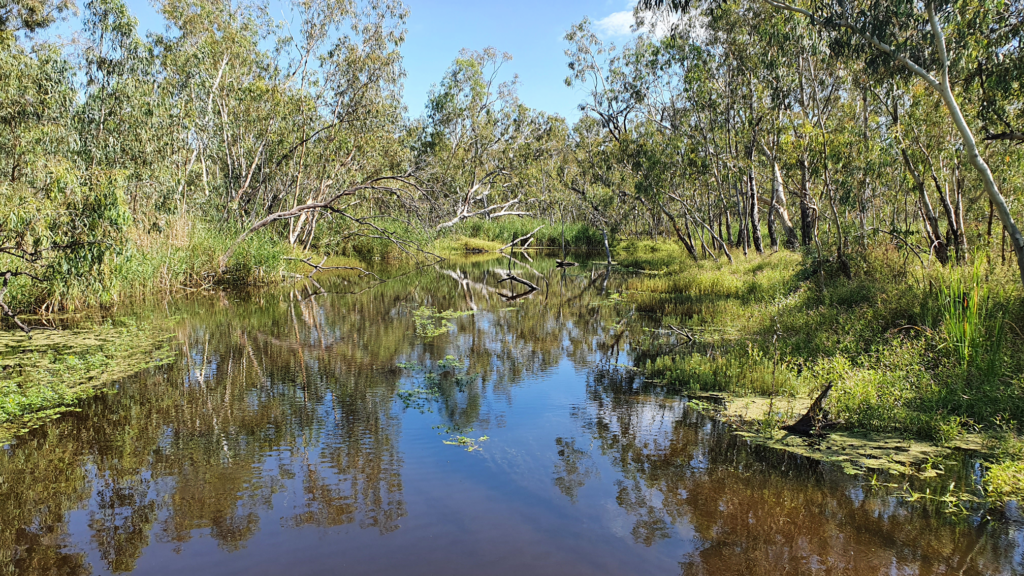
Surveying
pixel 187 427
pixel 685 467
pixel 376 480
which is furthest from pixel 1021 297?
pixel 187 427

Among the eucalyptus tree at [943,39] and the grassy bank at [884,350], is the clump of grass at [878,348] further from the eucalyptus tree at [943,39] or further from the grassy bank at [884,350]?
the eucalyptus tree at [943,39]

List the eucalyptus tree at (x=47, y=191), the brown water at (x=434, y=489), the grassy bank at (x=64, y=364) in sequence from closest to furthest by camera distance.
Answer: the brown water at (x=434, y=489)
the grassy bank at (x=64, y=364)
the eucalyptus tree at (x=47, y=191)

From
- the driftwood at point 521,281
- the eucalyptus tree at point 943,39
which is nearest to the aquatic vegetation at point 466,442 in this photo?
the eucalyptus tree at point 943,39

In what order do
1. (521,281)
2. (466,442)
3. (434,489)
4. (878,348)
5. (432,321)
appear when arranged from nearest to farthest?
(434,489) → (466,442) → (878,348) → (432,321) → (521,281)

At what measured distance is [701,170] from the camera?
19.5 metres

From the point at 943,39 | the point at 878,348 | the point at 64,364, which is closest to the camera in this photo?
the point at 878,348

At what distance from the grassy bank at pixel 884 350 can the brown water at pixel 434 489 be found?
784mm

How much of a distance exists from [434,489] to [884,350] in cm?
598

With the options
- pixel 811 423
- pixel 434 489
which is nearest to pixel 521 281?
pixel 811 423

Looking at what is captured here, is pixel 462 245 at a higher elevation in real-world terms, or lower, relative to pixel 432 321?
higher

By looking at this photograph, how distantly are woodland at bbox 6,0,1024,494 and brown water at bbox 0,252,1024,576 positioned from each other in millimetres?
1375

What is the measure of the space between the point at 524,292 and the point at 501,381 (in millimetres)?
11174

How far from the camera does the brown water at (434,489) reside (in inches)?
161

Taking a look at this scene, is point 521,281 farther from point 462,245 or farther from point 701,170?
point 462,245
